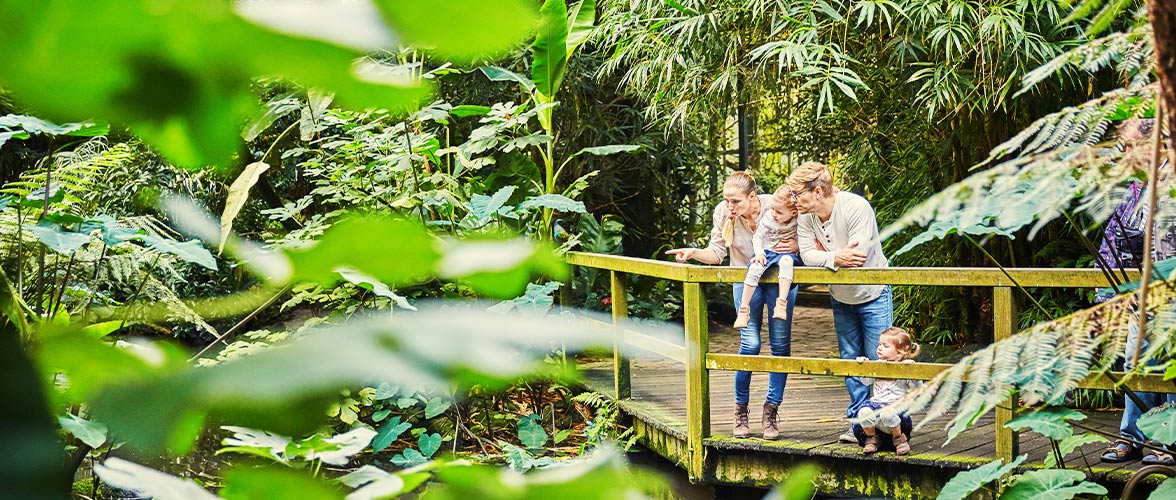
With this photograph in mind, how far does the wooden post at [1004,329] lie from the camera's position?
11.0ft

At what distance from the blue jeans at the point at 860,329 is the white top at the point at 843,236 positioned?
0.16 ft

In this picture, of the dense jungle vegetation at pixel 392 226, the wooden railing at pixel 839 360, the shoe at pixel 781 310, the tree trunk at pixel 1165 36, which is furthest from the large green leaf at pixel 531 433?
the tree trunk at pixel 1165 36

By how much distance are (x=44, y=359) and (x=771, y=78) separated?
5760 mm

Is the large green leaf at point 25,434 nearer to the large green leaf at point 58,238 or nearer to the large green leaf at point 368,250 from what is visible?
the large green leaf at point 368,250

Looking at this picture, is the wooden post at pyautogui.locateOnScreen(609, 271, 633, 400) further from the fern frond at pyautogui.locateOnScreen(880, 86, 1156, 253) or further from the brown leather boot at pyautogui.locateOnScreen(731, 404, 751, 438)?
the fern frond at pyautogui.locateOnScreen(880, 86, 1156, 253)

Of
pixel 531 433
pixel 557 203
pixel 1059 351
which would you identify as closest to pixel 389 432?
pixel 531 433

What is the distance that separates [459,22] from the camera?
7.9 inches

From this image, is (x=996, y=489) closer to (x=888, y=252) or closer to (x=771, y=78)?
(x=771, y=78)

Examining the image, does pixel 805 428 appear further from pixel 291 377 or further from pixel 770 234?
pixel 291 377

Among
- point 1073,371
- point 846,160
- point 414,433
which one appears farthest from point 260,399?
point 846,160

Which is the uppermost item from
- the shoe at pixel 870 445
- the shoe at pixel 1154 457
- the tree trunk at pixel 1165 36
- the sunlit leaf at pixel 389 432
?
the tree trunk at pixel 1165 36

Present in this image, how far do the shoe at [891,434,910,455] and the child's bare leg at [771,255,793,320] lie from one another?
62cm

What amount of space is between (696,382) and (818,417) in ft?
2.13

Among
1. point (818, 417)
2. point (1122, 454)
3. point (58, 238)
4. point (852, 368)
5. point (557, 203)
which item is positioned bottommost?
point (818, 417)
